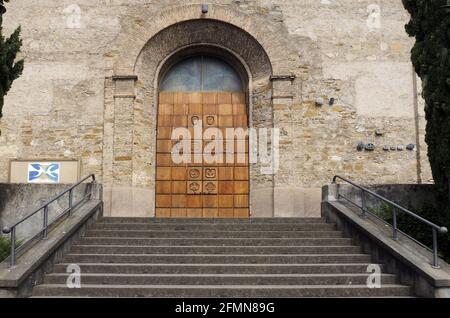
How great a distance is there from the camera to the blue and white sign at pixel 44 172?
12688mm

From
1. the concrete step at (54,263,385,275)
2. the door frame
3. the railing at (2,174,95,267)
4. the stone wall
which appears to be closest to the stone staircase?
the concrete step at (54,263,385,275)

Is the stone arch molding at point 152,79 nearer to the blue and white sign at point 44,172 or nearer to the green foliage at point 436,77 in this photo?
the blue and white sign at point 44,172

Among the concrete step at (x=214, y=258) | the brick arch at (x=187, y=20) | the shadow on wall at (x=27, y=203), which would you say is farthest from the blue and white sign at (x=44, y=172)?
the concrete step at (x=214, y=258)

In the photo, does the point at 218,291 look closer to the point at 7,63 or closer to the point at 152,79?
the point at 7,63

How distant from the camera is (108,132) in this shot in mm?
12930

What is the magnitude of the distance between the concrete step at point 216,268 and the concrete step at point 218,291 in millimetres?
553

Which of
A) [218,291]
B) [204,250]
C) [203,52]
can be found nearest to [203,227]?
[204,250]

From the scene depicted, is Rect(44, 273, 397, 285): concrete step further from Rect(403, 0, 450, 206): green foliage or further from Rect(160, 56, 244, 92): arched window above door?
A: Rect(160, 56, 244, 92): arched window above door

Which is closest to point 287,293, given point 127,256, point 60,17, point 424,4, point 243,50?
point 127,256

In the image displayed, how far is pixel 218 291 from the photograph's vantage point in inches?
281

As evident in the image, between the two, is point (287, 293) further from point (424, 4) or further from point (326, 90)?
point (326, 90)

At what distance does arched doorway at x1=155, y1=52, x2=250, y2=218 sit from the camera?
13391mm

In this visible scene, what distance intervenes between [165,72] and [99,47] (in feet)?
5.99

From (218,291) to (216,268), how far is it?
76 centimetres
